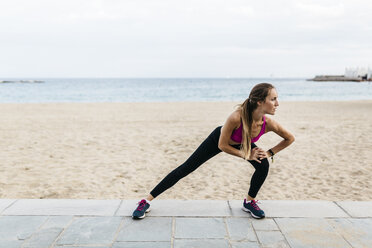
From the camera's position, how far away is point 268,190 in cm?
475

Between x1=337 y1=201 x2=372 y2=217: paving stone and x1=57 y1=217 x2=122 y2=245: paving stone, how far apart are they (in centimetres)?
258

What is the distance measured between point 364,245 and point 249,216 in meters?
1.09

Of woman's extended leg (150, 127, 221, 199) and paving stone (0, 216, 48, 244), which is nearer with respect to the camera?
paving stone (0, 216, 48, 244)

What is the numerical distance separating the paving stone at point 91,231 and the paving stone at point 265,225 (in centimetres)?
141

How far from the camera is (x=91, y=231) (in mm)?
2973

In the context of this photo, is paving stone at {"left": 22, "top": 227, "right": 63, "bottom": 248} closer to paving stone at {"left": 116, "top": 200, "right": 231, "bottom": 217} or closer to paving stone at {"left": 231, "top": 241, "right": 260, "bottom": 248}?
paving stone at {"left": 116, "top": 200, "right": 231, "bottom": 217}

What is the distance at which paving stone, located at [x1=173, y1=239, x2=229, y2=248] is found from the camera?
271cm

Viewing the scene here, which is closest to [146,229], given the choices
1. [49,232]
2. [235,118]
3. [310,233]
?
[49,232]

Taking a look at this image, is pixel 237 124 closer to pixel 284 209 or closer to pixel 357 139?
pixel 284 209

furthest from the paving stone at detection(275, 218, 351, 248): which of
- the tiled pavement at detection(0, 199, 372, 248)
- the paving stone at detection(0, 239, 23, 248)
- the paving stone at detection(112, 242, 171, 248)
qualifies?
the paving stone at detection(0, 239, 23, 248)

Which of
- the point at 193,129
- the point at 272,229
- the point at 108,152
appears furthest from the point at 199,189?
the point at 193,129

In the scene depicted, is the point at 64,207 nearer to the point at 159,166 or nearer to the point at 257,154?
the point at 257,154

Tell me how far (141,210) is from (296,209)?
1.78 metres

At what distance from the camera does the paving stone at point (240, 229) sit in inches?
113
